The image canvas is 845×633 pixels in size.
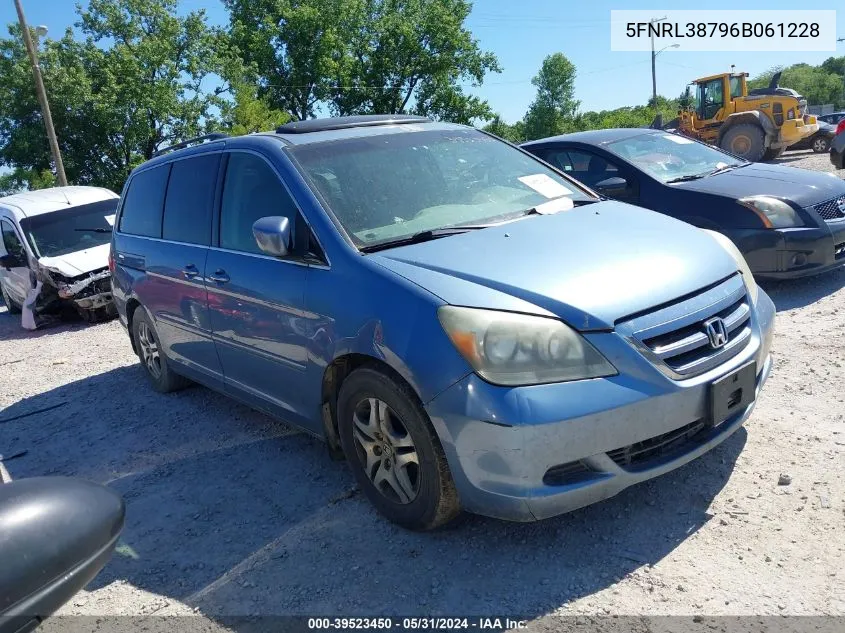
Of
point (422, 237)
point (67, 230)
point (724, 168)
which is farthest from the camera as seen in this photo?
point (67, 230)

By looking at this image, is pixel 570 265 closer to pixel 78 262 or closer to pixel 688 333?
pixel 688 333

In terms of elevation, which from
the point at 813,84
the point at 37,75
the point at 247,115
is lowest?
the point at 813,84

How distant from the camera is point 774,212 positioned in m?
6.00

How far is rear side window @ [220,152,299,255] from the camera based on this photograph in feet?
12.1

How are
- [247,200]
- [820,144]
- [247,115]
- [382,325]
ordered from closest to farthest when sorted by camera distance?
[382,325] < [247,200] < [820,144] < [247,115]

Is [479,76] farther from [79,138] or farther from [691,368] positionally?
[691,368]

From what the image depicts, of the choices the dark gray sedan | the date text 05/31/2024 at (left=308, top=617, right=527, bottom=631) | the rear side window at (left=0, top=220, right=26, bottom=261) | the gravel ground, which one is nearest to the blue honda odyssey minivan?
the gravel ground

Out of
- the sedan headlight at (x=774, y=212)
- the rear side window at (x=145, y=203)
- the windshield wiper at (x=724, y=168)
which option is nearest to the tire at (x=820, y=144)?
the windshield wiper at (x=724, y=168)

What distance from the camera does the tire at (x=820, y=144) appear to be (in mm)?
22062

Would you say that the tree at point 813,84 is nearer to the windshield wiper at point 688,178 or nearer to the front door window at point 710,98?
the front door window at point 710,98

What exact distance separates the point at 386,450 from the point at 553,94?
232 ft

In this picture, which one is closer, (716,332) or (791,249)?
(716,332)

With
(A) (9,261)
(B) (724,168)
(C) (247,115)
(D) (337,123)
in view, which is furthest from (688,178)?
(C) (247,115)

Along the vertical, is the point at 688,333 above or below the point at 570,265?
below
